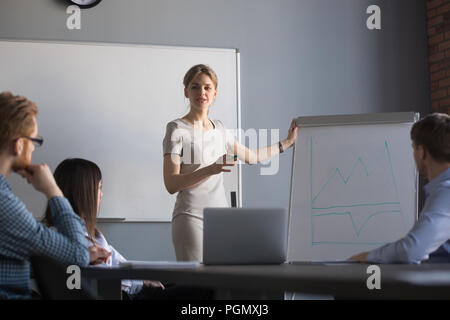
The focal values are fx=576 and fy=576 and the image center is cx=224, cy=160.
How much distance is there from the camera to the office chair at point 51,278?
4.70 feet

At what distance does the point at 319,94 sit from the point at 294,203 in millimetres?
1729

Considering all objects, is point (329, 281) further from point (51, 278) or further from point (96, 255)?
point (96, 255)

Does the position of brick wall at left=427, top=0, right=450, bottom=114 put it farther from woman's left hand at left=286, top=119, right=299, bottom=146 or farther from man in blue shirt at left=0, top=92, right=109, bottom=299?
man in blue shirt at left=0, top=92, right=109, bottom=299

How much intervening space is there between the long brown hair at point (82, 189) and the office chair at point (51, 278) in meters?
0.61

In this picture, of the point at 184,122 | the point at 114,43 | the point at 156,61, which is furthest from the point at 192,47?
the point at 184,122

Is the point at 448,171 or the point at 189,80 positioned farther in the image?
the point at 189,80

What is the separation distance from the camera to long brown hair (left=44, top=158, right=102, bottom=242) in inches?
83.3

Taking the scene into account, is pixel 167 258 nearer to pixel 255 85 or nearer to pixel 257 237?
pixel 255 85

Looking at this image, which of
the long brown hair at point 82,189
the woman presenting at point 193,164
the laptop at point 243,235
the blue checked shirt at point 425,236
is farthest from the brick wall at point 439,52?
the long brown hair at point 82,189

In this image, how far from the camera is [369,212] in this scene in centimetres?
247

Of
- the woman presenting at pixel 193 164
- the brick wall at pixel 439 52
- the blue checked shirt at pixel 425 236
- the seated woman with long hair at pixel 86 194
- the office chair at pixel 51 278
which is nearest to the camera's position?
the office chair at pixel 51 278

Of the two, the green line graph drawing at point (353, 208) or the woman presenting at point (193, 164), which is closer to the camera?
the green line graph drawing at point (353, 208)

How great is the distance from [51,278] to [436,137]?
4.11 feet

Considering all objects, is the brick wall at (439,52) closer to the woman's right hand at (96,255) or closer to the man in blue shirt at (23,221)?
the woman's right hand at (96,255)
